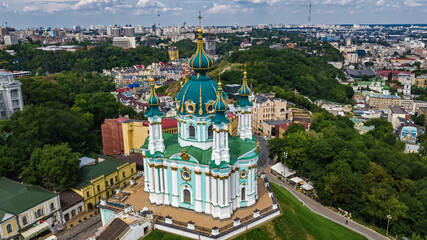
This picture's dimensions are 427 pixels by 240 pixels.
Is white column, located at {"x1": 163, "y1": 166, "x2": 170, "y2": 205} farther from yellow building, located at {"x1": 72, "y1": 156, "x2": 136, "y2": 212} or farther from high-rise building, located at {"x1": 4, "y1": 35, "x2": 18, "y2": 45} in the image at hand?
high-rise building, located at {"x1": 4, "y1": 35, "x2": 18, "y2": 45}

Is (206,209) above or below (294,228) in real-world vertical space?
above

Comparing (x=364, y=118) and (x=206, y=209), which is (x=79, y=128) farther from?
(x=364, y=118)

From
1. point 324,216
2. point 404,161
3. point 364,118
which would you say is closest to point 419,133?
point 364,118

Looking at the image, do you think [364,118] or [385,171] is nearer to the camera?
[385,171]

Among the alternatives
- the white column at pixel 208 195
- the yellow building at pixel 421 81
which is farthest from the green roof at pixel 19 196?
the yellow building at pixel 421 81

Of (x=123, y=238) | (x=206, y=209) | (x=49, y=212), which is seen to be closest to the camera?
(x=123, y=238)

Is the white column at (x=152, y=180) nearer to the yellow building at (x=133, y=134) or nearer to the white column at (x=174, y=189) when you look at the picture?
the white column at (x=174, y=189)

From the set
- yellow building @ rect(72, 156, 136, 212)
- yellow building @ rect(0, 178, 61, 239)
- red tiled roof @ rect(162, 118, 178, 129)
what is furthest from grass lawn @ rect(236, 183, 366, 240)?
red tiled roof @ rect(162, 118, 178, 129)
